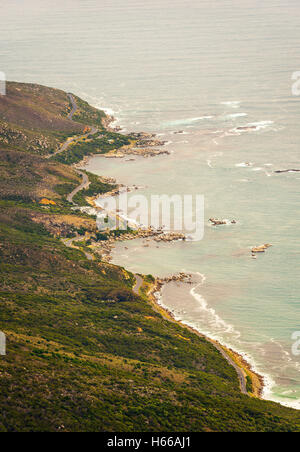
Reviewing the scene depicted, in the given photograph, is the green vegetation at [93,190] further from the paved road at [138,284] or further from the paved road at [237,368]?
the paved road at [237,368]

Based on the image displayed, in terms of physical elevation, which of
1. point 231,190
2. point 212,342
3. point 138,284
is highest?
point 231,190

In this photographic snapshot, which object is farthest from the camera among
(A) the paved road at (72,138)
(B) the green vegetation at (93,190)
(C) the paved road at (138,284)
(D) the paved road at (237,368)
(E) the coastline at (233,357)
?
(A) the paved road at (72,138)

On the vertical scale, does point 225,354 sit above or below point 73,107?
below

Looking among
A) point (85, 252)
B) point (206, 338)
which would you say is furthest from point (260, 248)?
point (206, 338)

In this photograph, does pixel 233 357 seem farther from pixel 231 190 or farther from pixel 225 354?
pixel 231 190

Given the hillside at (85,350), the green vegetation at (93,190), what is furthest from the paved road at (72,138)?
the hillside at (85,350)

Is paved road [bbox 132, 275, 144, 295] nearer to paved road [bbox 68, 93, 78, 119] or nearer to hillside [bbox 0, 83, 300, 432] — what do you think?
hillside [bbox 0, 83, 300, 432]

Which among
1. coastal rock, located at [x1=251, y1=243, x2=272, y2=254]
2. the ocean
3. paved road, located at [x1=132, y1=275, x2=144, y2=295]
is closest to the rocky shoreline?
the ocean

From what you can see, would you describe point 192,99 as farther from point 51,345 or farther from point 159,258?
point 51,345

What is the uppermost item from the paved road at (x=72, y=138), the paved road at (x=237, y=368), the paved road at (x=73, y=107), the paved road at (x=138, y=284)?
the paved road at (x=73, y=107)

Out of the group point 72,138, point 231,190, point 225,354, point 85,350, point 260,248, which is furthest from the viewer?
point 72,138
